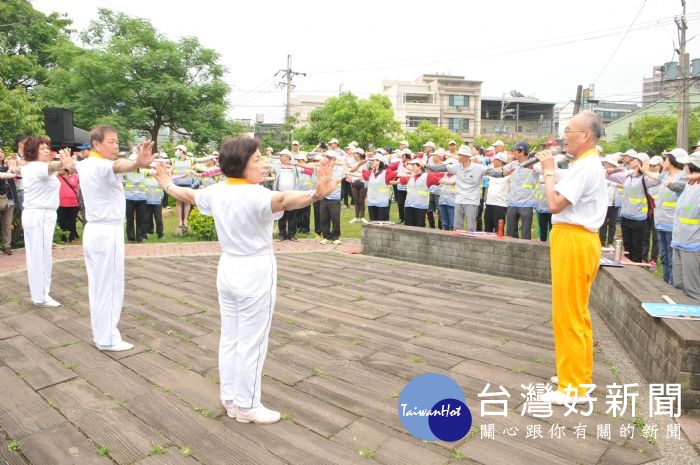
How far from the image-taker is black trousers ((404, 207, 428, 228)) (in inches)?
438

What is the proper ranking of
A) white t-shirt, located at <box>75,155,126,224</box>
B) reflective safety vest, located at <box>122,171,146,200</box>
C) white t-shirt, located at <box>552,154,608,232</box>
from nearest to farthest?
white t-shirt, located at <box>552,154,608,232</box> → white t-shirt, located at <box>75,155,126,224</box> → reflective safety vest, located at <box>122,171,146,200</box>

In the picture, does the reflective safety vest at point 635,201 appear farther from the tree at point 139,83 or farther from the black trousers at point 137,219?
the tree at point 139,83

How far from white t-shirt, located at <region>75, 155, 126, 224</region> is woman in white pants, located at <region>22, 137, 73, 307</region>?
1.66 metres

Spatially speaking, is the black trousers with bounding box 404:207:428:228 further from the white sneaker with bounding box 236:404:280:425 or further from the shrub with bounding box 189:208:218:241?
the white sneaker with bounding box 236:404:280:425

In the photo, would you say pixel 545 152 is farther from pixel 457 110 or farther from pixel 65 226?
pixel 457 110

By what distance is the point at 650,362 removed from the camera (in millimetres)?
3992

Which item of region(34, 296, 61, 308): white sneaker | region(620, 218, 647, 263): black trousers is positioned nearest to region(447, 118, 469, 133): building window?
region(620, 218, 647, 263): black trousers

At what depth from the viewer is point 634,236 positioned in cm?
846

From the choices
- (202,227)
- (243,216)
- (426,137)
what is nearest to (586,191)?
(243,216)

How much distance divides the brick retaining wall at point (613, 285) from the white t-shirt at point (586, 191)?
992 millimetres

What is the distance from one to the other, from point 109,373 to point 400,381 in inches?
93.5

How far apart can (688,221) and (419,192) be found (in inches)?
234

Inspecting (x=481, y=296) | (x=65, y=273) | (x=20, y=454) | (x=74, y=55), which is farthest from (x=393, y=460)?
(x=74, y=55)

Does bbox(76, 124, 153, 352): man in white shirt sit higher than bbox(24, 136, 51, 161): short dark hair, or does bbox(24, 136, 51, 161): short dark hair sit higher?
bbox(24, 136, 51, 161): short dark hair
